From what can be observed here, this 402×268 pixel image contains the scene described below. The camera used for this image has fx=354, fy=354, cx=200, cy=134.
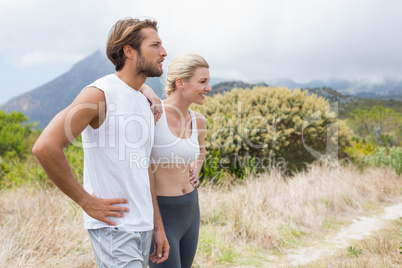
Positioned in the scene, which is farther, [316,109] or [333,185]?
[316,109]

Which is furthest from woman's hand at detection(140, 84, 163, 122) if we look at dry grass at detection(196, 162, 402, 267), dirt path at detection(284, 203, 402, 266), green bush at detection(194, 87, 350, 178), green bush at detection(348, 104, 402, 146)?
green bush at detection(348, 104, 402, 146)

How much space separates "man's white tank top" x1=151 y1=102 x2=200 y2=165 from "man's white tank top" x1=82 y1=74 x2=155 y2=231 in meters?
0.52

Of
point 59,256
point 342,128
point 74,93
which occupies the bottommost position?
point 59,256

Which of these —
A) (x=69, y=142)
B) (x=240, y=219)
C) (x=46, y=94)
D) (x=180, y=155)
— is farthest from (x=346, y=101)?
(x=46, y=94)

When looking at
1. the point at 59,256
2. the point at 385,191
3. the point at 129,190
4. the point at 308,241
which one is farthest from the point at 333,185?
the point at 129,190

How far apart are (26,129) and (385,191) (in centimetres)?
1514

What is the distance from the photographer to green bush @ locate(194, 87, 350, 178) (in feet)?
27.5

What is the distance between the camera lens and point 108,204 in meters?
1.81

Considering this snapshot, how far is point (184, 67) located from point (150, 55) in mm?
784

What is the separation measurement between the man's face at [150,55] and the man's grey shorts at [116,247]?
888 mm

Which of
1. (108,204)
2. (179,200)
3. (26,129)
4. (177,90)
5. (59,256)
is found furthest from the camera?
(26,129)

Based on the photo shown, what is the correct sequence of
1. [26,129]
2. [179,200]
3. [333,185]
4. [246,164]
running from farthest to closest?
[26,129], [246,164], [333,185], [179,200]

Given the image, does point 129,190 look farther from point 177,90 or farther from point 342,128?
point 342,128

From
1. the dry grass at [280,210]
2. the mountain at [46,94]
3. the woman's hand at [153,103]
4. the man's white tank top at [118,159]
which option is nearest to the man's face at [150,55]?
the man's white tank top at [118,159]
